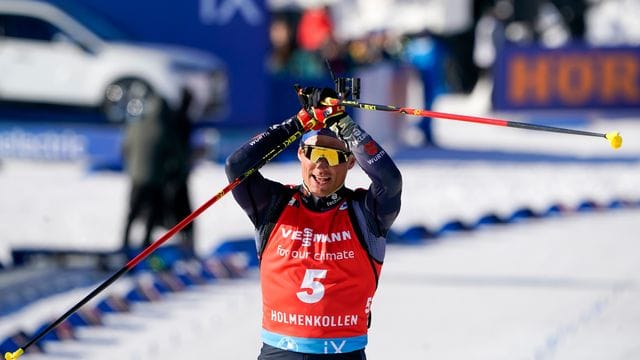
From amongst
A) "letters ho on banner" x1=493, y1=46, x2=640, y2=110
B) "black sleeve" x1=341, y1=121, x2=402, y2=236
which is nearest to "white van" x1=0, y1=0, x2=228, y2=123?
"letters ho on banner" x1=493, y1=46, x2=640, y2=110

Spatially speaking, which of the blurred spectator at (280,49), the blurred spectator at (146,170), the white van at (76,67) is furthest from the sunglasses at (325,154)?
the blurred spectator at (280,49)

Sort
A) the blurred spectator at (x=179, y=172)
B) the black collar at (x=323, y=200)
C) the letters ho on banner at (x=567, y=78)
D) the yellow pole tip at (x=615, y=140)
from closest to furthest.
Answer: the yellow pole tip at (x=615, y=140) → the black collar at (x=323, y=200) → the blurred spectator at (x=179, y=172) → the letters ho on banner at (x=567, y=78)

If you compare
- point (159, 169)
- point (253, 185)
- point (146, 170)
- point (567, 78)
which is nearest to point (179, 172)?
point (159, 169)

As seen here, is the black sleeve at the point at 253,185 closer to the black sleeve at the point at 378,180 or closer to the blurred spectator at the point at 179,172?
the black sleeve at the point at 378,180

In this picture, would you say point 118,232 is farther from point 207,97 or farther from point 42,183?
point 207,97

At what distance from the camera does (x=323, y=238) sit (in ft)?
14.8

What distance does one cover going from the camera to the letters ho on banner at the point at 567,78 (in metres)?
22.2

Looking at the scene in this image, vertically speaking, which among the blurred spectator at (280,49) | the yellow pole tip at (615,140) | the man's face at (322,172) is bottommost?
the man's face at (322,172)

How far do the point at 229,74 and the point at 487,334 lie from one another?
11.5 meters

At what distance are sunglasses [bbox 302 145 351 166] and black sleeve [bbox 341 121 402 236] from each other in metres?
0.06

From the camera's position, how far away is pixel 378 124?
66.7 ft

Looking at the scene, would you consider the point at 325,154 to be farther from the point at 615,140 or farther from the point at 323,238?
the point at 615,140

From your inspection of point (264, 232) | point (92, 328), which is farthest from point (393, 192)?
point (92, 328)

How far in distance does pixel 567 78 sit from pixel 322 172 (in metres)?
18.6
